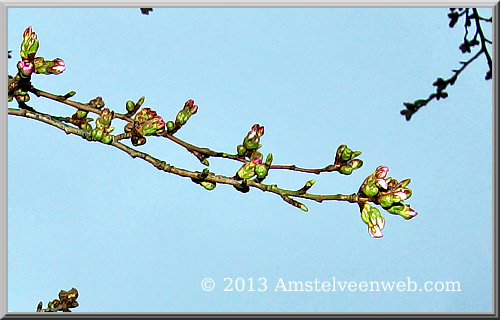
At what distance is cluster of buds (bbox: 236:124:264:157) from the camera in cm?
178

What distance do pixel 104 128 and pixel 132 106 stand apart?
15 centimetres

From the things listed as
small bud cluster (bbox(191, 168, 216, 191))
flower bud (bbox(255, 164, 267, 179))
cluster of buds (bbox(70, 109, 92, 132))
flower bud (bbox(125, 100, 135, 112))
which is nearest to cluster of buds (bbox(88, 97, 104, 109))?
cluster of buds (bbox(70, 109, 92, 132))

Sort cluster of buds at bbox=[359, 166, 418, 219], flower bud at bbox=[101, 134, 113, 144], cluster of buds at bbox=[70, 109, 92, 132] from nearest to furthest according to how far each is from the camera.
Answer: cluster of buds at bbox=[359, 166, 418, 219] < flower bud at bbox=[101, 134, 113, 144] < cluster of buds at bbox=[70, 109, 92, 132]

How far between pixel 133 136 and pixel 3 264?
77 cm

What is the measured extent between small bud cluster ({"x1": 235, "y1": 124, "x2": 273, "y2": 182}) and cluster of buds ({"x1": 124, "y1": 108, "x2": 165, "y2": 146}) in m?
0.25

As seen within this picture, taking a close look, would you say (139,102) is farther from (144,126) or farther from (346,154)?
(346,154)

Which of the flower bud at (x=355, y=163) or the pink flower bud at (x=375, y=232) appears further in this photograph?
the flower bud at (x=355, y=163)

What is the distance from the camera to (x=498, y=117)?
2.44 metres

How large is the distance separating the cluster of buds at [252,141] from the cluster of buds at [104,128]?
385mm

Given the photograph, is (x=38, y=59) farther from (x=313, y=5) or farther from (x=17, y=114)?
(x=313, y=5)

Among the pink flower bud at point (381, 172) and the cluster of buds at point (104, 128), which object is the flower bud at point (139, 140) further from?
the pink flower bud at point (381, 172)

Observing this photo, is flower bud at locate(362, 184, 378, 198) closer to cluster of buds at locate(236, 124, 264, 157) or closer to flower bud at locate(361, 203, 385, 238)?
flower bud at locate(361, 203, 385, 238)

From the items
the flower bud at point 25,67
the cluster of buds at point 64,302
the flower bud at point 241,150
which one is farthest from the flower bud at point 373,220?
the cluster of buds at point 64,302

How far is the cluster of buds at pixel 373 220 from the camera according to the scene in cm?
163
